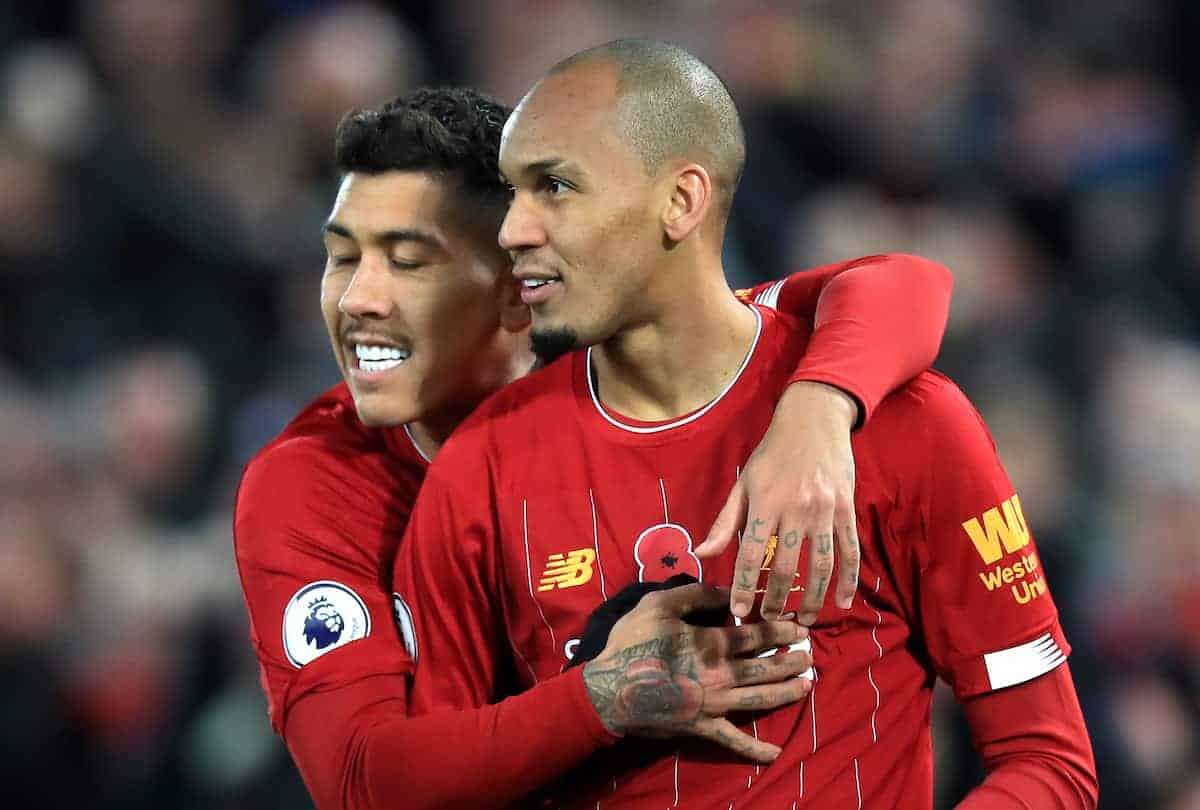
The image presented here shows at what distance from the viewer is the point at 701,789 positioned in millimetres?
2195

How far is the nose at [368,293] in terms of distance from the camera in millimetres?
2570

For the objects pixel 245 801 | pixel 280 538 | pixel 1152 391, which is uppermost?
pixel 280 538

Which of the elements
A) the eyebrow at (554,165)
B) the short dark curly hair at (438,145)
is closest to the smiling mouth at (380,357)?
the short dark curly hair at (438,145)

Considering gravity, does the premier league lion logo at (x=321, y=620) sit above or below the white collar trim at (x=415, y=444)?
below

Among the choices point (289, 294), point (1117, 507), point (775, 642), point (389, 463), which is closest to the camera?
point (775, 642)

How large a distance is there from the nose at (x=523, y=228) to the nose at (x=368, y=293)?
14.8 inches

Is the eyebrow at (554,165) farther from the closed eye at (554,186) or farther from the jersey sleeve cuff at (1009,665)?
the jersey sleeve cuff at (1009,665)

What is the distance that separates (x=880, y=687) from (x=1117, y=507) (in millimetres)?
2798

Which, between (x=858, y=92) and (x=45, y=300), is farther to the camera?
(x=858, y=92)

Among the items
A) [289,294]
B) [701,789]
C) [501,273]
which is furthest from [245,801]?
[701,789]

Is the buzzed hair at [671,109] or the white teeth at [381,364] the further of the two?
the white teeth at [381,364]

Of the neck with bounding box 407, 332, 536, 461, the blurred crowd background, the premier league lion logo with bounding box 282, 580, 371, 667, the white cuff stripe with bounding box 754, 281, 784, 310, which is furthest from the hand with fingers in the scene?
the blurred crowd background

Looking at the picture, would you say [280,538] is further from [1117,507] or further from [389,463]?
[1117,507]

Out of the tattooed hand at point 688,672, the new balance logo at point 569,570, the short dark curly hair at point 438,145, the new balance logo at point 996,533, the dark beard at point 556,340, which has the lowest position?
the tattooed hand at point 688,672
